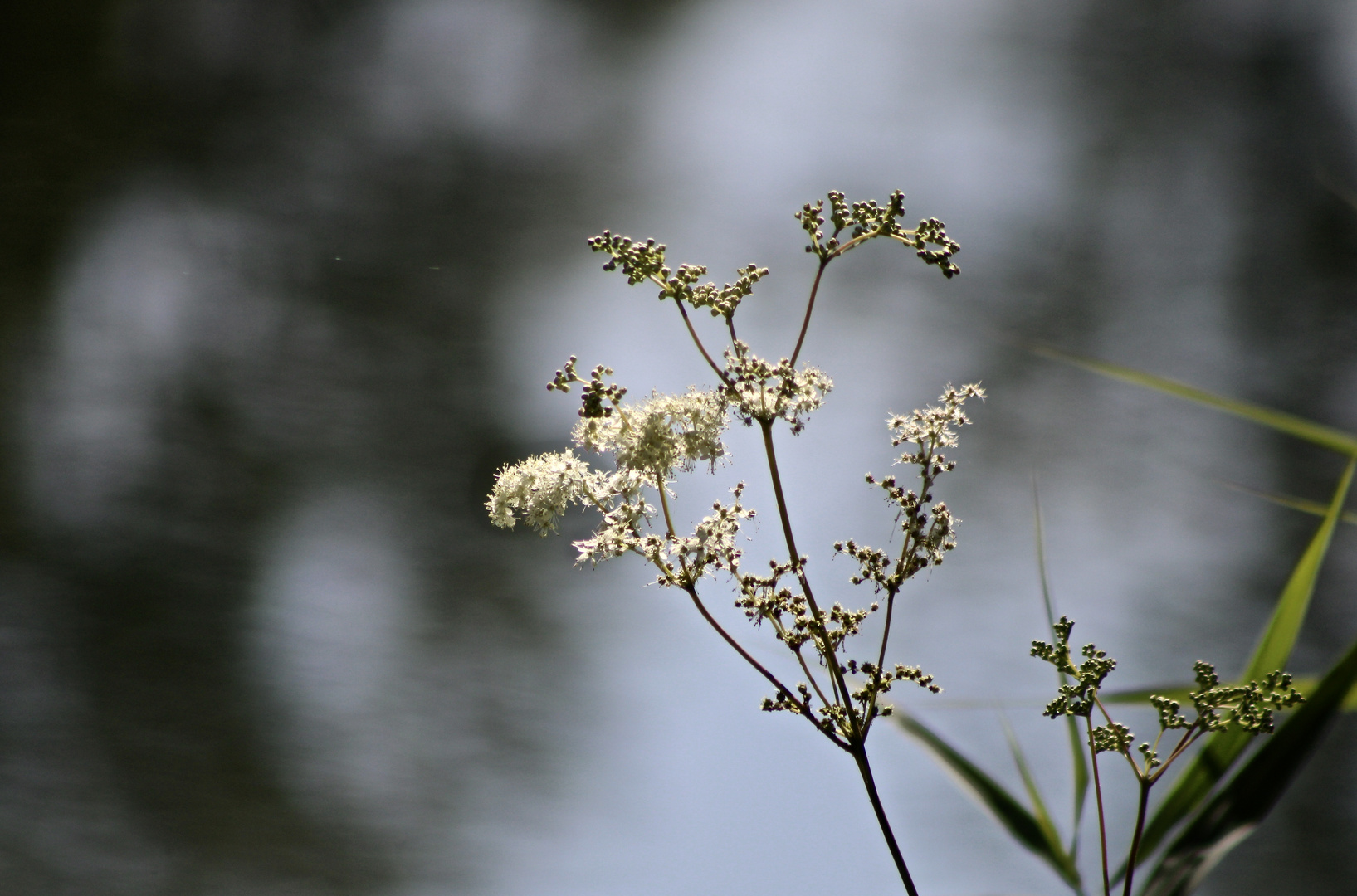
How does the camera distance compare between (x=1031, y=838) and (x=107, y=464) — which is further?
(x=107, y=464)

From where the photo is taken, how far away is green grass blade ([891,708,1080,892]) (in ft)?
1.76

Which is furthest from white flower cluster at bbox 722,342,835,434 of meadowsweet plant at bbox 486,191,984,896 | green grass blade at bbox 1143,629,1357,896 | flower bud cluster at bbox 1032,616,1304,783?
green grass blade at bbox 1143,629,1357,896

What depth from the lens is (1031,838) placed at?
57cm

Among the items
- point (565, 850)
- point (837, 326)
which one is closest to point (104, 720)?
point (565, 850)

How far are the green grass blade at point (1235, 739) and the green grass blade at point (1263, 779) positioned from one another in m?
0.01

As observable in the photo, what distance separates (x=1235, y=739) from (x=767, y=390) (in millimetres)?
397

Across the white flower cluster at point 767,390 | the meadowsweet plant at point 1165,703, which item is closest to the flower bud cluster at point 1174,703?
the meadowsweet plant at point 1165,703

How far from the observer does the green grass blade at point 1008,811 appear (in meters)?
0.54

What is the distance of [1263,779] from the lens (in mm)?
483

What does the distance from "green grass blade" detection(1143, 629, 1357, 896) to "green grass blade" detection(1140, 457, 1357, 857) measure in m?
0.01

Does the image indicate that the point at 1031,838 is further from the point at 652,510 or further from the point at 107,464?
the point at 107,464

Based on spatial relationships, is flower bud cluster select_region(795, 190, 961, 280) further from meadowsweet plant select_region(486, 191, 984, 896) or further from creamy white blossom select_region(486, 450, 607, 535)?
creamy white blossom select_region(486, 450, 607, 535)

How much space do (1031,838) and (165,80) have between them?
49.9 inches

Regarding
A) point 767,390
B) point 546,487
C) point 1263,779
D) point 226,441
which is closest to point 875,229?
point 767,390
